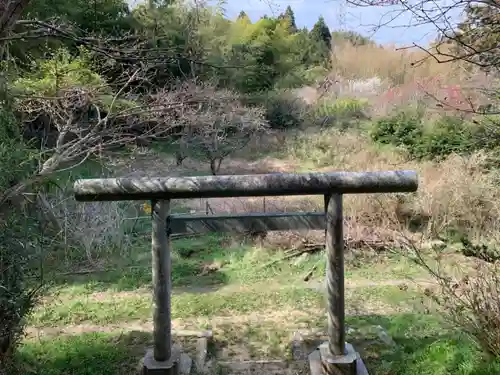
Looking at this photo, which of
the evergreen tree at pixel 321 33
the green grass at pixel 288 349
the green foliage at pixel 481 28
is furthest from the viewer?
the evergreen tree at pixel 321 33

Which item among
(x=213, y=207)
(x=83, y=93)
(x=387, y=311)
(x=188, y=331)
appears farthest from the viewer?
(x=213, y=207)

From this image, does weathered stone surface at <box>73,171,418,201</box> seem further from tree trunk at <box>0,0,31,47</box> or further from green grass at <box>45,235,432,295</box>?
green grass at <box>45,235,432,295</box>

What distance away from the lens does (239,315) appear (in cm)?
430

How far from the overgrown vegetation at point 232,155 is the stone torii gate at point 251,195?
416mm

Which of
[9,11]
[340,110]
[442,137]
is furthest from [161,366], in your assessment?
A: [340,110]

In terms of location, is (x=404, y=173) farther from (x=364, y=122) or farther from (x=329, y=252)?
(x=364, y=122)

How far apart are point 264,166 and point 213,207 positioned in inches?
141

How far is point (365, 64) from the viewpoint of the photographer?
15883 millimetres

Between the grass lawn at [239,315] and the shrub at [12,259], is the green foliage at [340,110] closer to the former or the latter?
the grass lawn at [239,315]

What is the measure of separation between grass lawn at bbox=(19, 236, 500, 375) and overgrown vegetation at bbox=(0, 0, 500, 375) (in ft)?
0.09

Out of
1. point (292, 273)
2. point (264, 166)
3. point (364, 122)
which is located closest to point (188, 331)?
point (292, 273)

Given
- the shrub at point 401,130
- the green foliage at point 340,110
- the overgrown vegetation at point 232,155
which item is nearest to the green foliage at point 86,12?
the overgrown vegetation at point 232,155

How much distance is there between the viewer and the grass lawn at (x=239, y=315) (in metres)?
3.06

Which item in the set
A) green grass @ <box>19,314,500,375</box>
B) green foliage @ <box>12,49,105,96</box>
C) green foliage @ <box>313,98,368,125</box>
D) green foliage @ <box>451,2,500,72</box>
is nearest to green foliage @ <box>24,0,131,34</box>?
green foliage @ <box>12,49,105,96</box>
